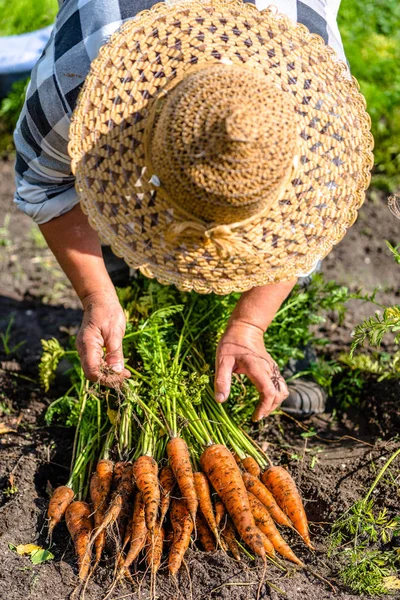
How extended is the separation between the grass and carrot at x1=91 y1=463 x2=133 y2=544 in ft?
11.5

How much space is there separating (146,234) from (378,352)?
158cm

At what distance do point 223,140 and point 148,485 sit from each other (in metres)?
1.19

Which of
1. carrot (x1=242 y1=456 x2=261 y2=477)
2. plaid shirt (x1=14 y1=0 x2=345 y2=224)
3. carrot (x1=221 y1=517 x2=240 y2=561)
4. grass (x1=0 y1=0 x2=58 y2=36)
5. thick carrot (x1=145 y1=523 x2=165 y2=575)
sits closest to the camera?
plaid shirt (x1=14 y1=0 x2=345 y2=224)

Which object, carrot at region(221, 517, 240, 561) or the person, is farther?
carrot at region(221, 517, 240, 561)

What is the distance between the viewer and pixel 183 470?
220 cm

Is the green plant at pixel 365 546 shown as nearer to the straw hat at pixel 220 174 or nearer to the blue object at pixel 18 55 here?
the straw hat at pixel 220 174

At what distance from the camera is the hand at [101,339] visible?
2.12 metres

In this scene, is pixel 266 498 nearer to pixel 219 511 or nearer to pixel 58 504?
pixel 219 511

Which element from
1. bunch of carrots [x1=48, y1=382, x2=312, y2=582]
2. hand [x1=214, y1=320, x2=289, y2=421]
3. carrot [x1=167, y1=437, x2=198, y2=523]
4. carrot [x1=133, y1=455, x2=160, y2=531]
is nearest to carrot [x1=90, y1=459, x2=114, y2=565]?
bunch of carrots [x1=48, y1=382, x2=312, y2=582]

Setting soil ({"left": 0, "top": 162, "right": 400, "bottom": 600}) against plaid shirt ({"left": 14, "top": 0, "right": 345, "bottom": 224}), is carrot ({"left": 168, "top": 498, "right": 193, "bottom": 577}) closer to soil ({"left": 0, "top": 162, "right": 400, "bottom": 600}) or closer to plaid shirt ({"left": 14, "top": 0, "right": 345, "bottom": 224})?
soil ({"left": 0, "top": 162, "right": 400, "bottom": 600})

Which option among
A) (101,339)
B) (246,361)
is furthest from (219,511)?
(101,339)

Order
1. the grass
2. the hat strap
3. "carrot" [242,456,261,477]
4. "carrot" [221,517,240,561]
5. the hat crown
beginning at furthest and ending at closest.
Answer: the grass < "carrot" [242,456,261,477] < "carrot" [221,517,240,561] < the hat strap < the hat crown

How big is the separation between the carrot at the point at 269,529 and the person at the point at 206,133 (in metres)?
0.81

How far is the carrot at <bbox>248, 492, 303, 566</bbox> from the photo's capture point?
7.05 ft
